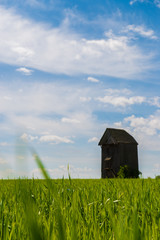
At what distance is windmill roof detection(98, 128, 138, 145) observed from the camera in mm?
38656

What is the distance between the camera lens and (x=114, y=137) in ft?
128

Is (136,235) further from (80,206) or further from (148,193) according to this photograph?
(148,193)

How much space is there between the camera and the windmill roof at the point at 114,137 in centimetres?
3866

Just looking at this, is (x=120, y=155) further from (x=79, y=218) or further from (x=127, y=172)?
→ (x=79, y=218)

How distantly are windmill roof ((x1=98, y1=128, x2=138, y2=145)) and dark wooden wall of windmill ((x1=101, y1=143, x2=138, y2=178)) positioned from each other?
621mm

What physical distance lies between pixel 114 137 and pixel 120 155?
3.01 m

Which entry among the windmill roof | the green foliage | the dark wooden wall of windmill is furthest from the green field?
the windmill roof

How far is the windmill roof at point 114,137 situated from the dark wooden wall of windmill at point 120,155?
621 millimetres

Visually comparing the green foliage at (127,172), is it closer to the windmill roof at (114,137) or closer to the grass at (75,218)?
the windmill roof at (114,137)

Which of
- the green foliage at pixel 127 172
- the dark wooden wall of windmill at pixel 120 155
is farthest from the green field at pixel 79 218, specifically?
the dark wooden wall of windmill at pixel 120 155

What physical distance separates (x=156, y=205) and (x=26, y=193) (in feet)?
7.42

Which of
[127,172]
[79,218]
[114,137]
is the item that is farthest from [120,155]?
[79,218]

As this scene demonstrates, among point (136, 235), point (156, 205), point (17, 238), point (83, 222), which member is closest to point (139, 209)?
point (156, 205)

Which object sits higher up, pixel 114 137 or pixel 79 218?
pixel 114 137
